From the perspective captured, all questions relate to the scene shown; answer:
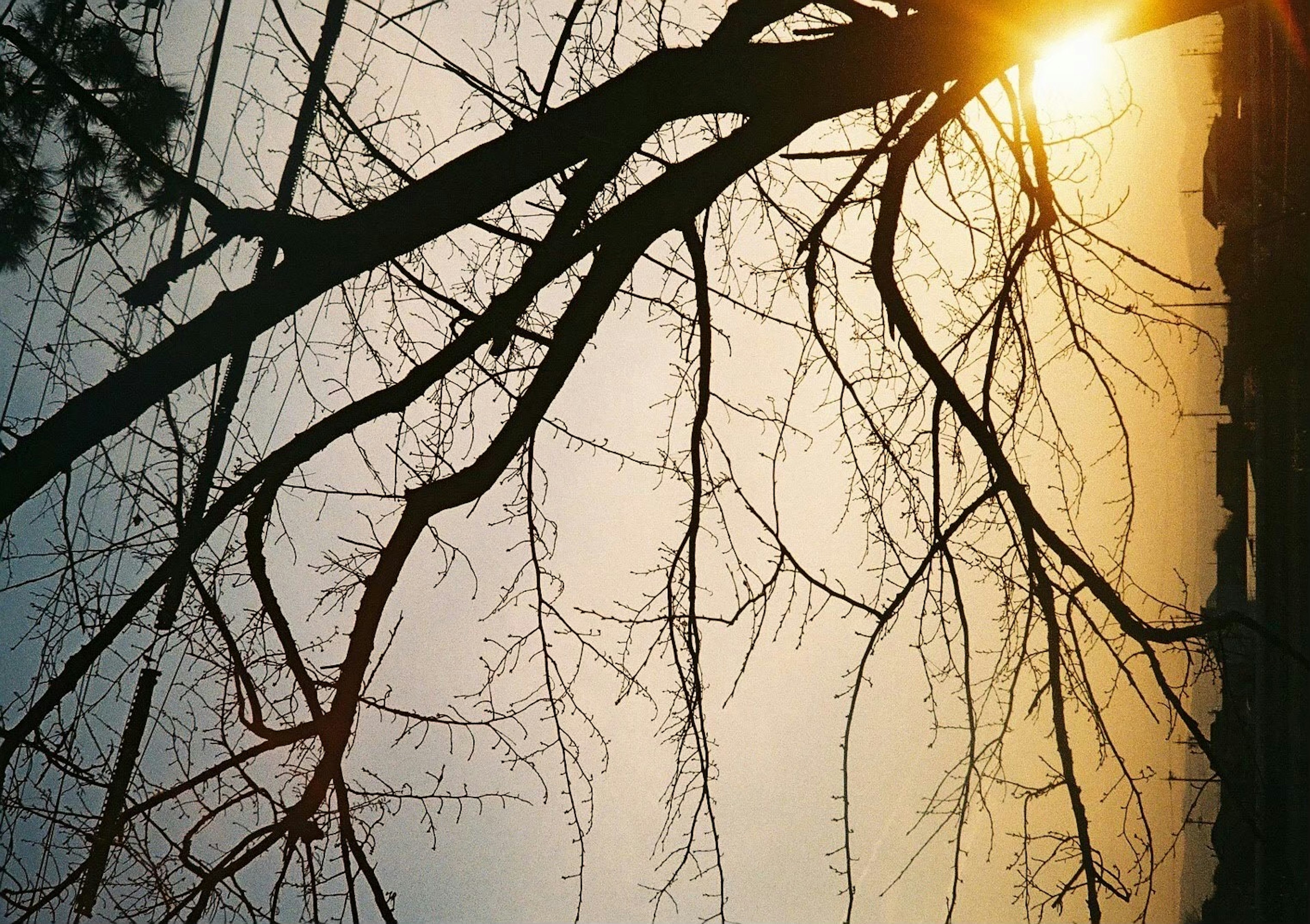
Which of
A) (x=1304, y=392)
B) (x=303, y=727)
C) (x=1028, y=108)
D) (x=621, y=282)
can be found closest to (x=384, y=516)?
(x=303, y=727)

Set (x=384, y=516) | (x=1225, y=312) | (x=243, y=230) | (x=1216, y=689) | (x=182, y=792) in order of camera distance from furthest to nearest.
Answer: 1. (x=1225, y=312)
2. (x=1216, y=689)
3. (x=384, y=516)
4. (x=243, y=230)
5. (x=182, y=792)

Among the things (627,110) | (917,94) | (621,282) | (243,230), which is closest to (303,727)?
(243,230)

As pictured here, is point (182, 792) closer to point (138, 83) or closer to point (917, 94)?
point (138, 83)

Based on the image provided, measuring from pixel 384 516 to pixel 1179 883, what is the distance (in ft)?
24.4

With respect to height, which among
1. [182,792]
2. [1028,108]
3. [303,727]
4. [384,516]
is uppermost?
[1028,108]

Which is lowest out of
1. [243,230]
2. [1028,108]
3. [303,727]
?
[303,727]

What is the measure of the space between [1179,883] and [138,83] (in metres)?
Answer: 8.77

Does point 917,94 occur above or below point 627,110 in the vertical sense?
above

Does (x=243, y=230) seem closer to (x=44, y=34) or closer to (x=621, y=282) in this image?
(x=621, y=282)

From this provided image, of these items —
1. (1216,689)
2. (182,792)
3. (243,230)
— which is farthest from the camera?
(1216,689)

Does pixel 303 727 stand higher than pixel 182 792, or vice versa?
pixel 303 727

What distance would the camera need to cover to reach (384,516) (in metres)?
2.67

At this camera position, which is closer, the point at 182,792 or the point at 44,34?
the point at 182,792

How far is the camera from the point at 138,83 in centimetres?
296
